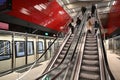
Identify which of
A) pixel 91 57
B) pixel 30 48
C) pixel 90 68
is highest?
pixel 30 48

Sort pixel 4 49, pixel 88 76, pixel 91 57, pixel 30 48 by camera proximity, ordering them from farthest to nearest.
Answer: pixel 30 48
pixel 4 49
pixel 91 57
pixel 88 76

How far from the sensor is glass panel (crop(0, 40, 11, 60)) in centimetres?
702

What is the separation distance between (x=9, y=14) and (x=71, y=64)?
14.4ft

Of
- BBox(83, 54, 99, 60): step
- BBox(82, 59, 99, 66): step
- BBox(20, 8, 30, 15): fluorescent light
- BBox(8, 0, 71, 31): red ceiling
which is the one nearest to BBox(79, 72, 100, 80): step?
BBox(82, 59, 99, 66): step

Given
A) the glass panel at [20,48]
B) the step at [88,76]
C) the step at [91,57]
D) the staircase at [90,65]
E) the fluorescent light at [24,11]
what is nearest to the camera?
the step at [88,76]

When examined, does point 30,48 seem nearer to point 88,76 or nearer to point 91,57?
point 91,57

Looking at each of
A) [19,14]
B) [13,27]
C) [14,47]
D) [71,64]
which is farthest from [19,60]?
[71,64]

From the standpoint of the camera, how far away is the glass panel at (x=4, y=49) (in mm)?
7016

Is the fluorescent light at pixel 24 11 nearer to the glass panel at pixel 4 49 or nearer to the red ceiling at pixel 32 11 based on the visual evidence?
the red ceiling at pixel 32 11

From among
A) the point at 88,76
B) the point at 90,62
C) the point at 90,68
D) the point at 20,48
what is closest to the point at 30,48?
the point at 20,48

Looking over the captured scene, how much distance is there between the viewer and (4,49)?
7.20 meters

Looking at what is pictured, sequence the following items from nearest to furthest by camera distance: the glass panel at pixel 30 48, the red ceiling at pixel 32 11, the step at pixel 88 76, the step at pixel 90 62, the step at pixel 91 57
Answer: the step at pixel 88 76 < the step at pixel 90 62 < the step at pixel 91 57 < the red ceiling at pixel 32 11 < the glass panel at pixel 30 48

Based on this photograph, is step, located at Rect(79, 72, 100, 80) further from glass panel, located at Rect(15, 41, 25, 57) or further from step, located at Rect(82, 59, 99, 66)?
glass panel, located at Rect(15, 41, 25, 57)

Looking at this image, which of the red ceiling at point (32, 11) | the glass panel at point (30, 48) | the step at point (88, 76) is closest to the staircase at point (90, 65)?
the step at point (88, 76)
